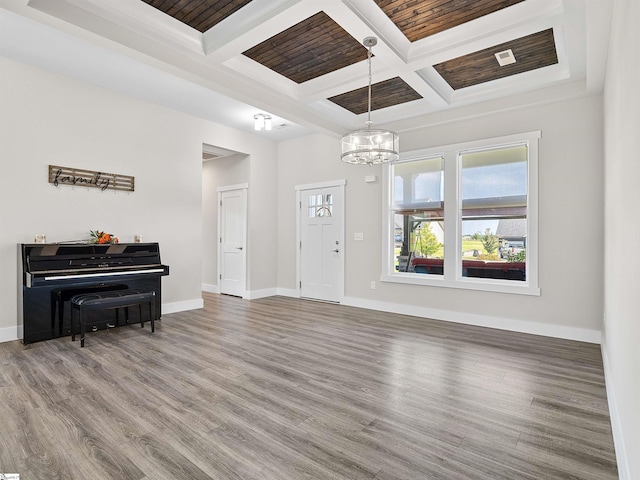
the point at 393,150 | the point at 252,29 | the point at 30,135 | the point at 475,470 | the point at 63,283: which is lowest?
the point at 475,470

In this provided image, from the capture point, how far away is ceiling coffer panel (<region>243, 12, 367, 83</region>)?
3.17 meters

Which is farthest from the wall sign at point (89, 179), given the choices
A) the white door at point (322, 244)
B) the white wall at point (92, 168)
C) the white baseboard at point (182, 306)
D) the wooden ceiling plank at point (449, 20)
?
the wooden ceiling plank at point (449, 20)

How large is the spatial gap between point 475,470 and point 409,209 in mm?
3948

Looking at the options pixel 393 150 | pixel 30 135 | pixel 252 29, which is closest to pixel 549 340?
pixel 393 150

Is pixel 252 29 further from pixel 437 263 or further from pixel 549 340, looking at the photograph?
pixel 549 340

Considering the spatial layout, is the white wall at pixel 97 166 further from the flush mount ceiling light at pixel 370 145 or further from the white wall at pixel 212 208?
the flush mount ceiling light at pixel 370 145

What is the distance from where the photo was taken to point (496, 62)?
3787mm

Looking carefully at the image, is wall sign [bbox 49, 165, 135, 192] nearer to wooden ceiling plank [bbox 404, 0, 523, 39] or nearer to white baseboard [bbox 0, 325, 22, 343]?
white baseboard [bbox 0, 325, 22, 343]

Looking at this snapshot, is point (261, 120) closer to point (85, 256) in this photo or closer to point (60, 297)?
point (85, 256)

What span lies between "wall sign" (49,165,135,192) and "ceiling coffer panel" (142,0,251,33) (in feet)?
7.90

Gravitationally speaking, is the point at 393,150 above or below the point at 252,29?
below

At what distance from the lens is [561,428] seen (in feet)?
7.13

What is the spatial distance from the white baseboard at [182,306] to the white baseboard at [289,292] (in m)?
1.70

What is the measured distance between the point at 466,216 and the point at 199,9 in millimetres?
3853
